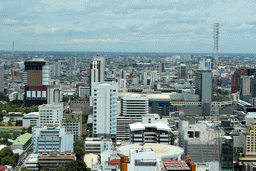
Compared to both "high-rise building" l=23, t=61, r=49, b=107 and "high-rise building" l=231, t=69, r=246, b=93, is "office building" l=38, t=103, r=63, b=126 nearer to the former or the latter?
"high-rise building" l=23, t=61, r=49, b=107

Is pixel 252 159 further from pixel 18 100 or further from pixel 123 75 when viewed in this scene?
pixel 123 75

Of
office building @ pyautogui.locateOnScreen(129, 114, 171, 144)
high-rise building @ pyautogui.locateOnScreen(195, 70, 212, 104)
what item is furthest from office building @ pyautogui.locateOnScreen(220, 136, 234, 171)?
high-rise building @ pyautogui.locateOnScreen(195, 70, 212, 104)

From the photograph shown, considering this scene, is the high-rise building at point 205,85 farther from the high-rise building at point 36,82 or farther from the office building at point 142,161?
the office building at point 142,161

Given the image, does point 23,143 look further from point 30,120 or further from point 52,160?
point 30,120

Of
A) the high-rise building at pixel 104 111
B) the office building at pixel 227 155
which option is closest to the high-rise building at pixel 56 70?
the high-rise building at pixel 104 111

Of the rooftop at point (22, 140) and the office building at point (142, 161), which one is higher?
the office building at point (142, 161)

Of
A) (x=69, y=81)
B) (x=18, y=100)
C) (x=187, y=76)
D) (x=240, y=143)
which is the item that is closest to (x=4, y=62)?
(x=69, y=81)
